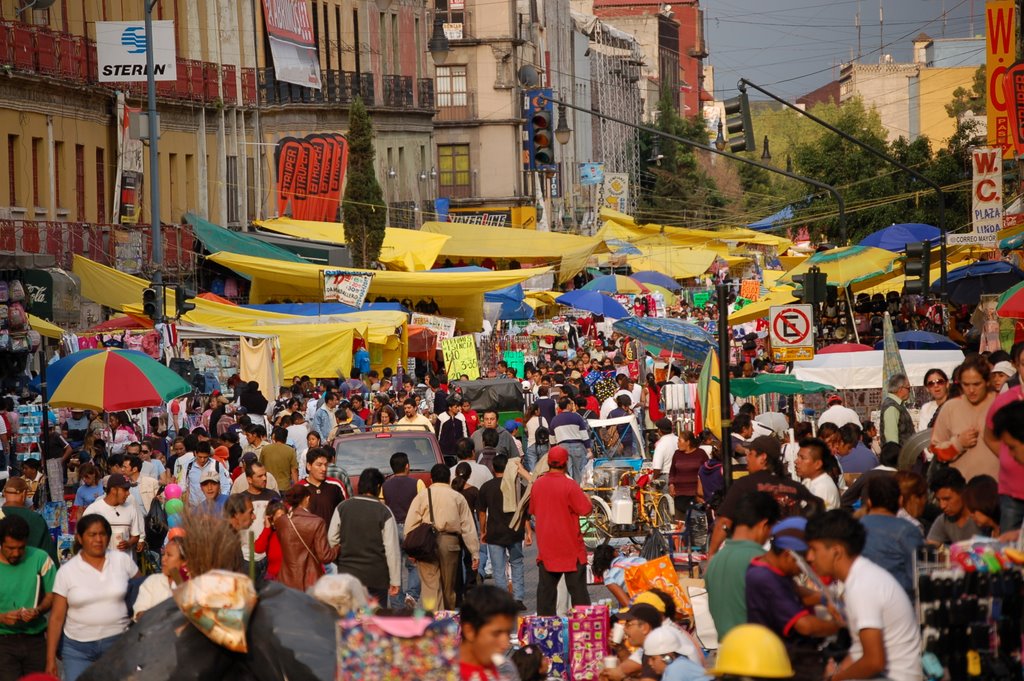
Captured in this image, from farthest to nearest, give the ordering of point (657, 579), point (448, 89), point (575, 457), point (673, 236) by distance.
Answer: point (448, 89)
point (673, 236)
point (575, 457)
point (657, 579)

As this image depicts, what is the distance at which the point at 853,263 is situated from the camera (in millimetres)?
29516

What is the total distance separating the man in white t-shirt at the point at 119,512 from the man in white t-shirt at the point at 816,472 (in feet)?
16.3

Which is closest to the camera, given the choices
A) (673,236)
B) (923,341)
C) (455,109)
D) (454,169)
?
(923,341)

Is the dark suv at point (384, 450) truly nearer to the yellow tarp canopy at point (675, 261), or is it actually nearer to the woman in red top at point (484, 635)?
the woman in red top at point (484, 635)

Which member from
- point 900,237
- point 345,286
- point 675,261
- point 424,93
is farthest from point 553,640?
point 424,93

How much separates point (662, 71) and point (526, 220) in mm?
78408

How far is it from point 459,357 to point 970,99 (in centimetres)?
5783

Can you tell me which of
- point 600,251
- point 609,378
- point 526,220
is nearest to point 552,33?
point 526,220

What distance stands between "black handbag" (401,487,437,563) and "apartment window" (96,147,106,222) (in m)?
26.7

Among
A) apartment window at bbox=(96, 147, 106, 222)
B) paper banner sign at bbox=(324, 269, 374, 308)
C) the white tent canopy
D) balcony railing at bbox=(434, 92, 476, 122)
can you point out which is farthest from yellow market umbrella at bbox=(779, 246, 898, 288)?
balcony railing at bbox=(434, 92, 476, 122)

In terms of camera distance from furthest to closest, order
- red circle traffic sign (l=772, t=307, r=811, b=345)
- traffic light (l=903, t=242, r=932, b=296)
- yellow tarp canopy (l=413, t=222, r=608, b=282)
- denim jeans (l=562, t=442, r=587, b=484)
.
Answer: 1. yellow tarp canopy (l=413, t=222, r=608, b=282)
2. traffic light (l=903, t=242, r=932, b=296)
3. denim jeans (l=562, t=442, r=587, b=484)
4. red circle traffic sign (l=772, t=307, r=811, b=345)

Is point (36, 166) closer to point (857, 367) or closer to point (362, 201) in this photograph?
point (362, 201)

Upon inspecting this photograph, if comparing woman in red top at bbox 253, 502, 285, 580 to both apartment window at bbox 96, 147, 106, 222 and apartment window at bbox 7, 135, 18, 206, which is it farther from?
apartment window at bbox 96, 147, 106, 222

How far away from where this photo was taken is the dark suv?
18.2m
